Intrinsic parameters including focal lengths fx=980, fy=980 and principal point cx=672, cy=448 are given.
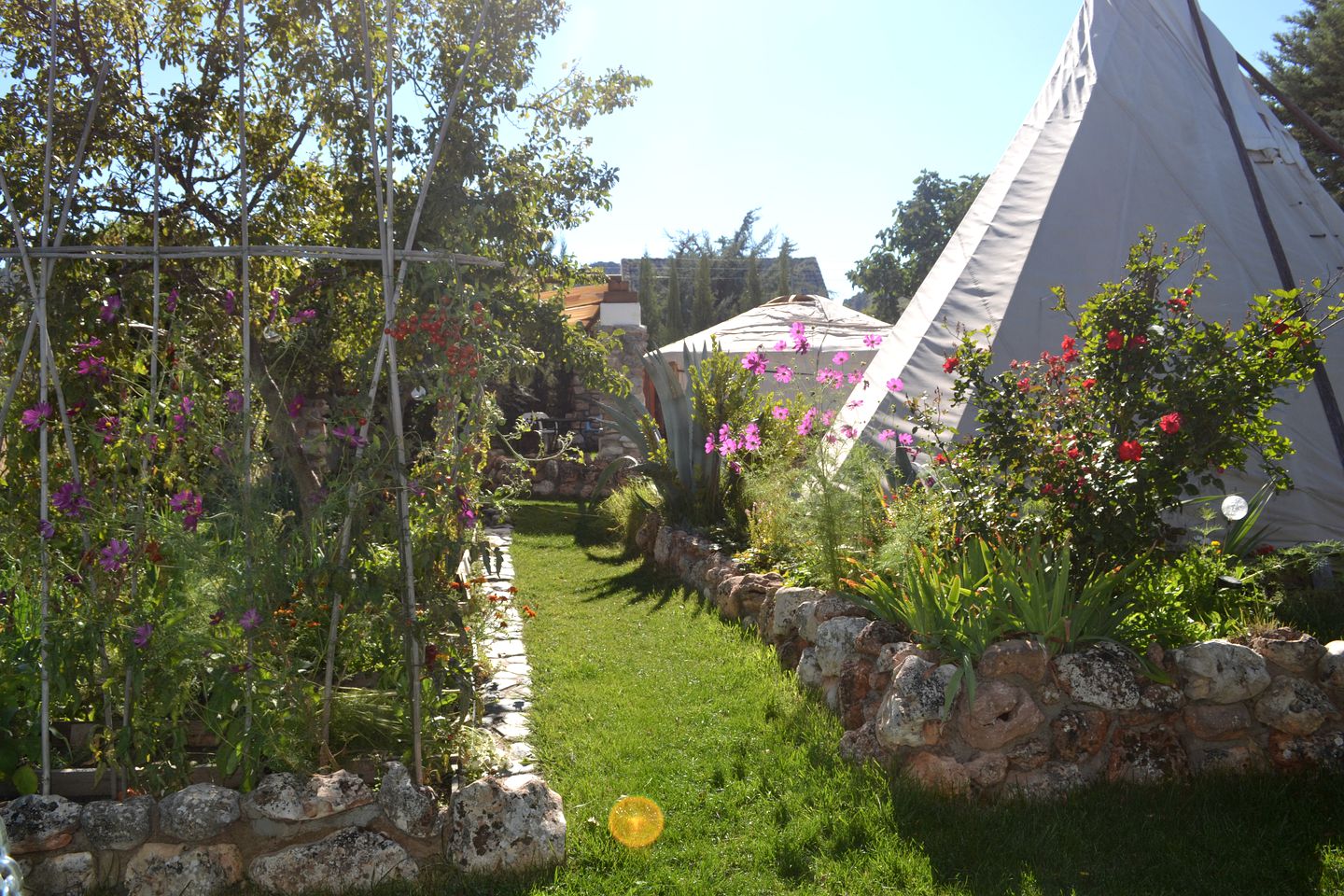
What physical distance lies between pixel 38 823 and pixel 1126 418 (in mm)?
3781

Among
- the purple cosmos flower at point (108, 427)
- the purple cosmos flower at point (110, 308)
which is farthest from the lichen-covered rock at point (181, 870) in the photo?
the purple cosmos flower at point (110, 308)

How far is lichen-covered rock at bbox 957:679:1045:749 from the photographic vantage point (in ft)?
10.6

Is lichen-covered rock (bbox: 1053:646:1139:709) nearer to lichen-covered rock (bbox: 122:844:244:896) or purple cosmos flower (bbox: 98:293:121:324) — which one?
lichen-covered rock (bbox: 122:844:244:896)

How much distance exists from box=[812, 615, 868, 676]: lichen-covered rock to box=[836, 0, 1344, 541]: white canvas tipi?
1.82 metres

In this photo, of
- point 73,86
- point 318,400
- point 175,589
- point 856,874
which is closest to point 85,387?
point 175,589

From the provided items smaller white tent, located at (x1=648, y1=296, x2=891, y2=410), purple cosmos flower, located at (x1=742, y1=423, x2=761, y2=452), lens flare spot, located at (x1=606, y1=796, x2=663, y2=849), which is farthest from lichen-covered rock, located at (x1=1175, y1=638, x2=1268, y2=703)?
smaller white tent, located at (x1=648, y1=296, x2=891, y2=410)

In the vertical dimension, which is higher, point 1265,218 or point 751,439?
point 1265,218

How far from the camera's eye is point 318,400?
873 centimetres

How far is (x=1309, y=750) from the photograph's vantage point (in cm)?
323

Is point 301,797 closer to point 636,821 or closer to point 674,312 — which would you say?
point 636,821

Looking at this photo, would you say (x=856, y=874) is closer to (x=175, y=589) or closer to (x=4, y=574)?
(x=175, y=589)

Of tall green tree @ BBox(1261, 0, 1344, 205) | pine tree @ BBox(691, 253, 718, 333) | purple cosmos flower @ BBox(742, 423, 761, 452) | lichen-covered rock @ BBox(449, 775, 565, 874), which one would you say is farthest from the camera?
pine tree @ BBox(691, 253, 718, 333)

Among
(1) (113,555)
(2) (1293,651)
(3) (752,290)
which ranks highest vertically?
(3) (752,290)

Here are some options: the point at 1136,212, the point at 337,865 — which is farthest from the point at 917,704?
the point at 1136,212
